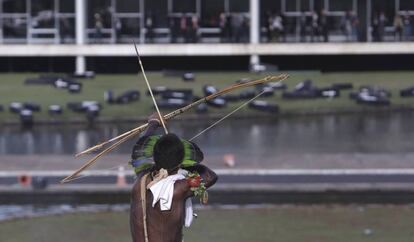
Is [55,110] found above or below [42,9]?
below

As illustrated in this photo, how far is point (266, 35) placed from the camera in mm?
40406

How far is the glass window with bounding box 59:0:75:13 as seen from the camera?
1608 inches

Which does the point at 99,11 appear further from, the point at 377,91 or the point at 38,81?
the point at 377,91

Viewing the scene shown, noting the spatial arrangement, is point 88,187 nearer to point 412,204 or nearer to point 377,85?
point 412,204

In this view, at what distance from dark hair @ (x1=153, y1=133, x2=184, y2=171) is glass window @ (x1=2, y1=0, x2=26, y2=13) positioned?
114 ft

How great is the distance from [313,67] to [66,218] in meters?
26.9

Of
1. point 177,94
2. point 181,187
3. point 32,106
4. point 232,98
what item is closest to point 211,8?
point 232,98

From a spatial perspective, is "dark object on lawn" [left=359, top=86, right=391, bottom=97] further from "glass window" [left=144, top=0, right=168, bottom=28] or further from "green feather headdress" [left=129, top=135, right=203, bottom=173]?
"green feather headdress" [left=129, top=135, right=203, bottom=173]

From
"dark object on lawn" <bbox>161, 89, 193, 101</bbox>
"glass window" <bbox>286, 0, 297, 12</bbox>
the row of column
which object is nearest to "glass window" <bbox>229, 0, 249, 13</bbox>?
the row of column

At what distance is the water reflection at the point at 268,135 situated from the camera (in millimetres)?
22734

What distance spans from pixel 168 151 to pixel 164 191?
0.22 metres

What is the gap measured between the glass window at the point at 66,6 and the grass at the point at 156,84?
130 inches

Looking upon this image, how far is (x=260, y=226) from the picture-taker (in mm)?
13383

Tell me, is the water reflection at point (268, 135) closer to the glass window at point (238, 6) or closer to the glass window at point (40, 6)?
the glass window at point (238, 6)
